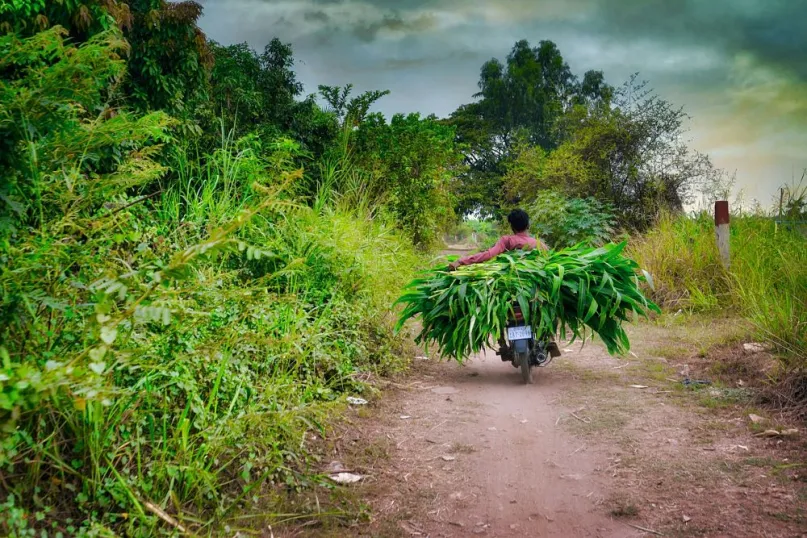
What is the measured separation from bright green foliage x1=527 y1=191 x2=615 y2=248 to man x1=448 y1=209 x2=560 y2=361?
20.2 ft

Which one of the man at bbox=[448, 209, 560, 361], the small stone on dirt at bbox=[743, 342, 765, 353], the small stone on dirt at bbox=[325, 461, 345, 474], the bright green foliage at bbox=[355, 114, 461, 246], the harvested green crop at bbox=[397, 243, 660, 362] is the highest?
the bright green foliage at bbox=[355, 114, 461, 246]

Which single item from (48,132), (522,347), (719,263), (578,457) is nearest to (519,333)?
(522,347)

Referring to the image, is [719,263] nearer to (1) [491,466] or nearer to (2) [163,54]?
(1) [491,466]

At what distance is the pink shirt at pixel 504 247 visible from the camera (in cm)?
620

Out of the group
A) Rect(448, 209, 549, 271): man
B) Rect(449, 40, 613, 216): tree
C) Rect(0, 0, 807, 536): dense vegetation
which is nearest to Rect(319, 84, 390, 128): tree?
Rect(0, 0, 807, 536): dense vegetation

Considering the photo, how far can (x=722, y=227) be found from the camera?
9.23 meters

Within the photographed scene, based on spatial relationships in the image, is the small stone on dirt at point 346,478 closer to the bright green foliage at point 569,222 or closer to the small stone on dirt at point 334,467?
the small stone on dirt at point 334,467

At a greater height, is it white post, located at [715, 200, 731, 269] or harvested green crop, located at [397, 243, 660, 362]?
white post, located at [715, 200, 731, 269]

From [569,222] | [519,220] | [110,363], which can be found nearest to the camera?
[110,363]

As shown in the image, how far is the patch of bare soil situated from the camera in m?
3.11

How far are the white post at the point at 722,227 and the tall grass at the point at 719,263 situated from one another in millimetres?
112

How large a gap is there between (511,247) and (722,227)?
4.65 meters

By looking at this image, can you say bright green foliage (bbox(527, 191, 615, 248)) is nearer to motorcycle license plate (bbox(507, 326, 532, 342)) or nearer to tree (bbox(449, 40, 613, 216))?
motorcycle license plate (bbox(507, 326, 532, 342))

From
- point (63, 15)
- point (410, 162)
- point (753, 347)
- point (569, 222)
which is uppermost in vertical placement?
point (63, 15)
